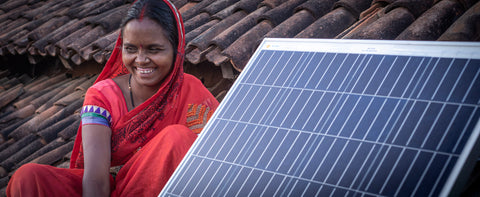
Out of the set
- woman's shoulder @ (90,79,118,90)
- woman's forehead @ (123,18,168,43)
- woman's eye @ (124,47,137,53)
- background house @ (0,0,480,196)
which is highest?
woman's forehead @ (123,18,168,43)

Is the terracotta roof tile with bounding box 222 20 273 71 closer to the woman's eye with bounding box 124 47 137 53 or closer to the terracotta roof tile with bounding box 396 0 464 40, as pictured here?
the woman's eye with bounding box 124 47 137 53

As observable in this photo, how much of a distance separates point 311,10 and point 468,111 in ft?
8.86

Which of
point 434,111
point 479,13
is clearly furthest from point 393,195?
point 479,13

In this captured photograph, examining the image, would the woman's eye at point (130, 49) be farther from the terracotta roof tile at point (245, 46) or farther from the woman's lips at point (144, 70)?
the terracotta roof tile at point (245, 46)

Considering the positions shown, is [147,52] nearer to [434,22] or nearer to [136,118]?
[136,118]

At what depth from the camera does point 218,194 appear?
1.83 meters

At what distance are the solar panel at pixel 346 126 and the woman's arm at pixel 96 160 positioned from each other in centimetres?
81

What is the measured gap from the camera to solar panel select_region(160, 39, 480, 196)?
155cm

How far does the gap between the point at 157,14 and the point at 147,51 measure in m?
0.23

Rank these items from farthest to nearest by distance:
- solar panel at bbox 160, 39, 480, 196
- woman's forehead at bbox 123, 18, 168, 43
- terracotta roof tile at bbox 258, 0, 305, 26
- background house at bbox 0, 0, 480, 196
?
1. terracotta roof tile at bbox 258, 0, 305, 26
2. background house at bbox 0, 0, 480, 196
3. woman's forehead at bbox 123, 18, 168, 43
4. solar panel at bbox 160, 39, 480, 196

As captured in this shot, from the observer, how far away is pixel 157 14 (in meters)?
2.84

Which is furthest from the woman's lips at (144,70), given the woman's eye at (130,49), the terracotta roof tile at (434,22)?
the terracotta roof tile at (434,22)

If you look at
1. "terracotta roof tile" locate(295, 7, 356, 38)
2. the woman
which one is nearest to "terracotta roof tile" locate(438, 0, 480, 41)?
"terracotta roof tile" locate(295, 7, 356, 38)

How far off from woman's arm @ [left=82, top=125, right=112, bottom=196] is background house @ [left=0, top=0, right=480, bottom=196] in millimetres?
1276
